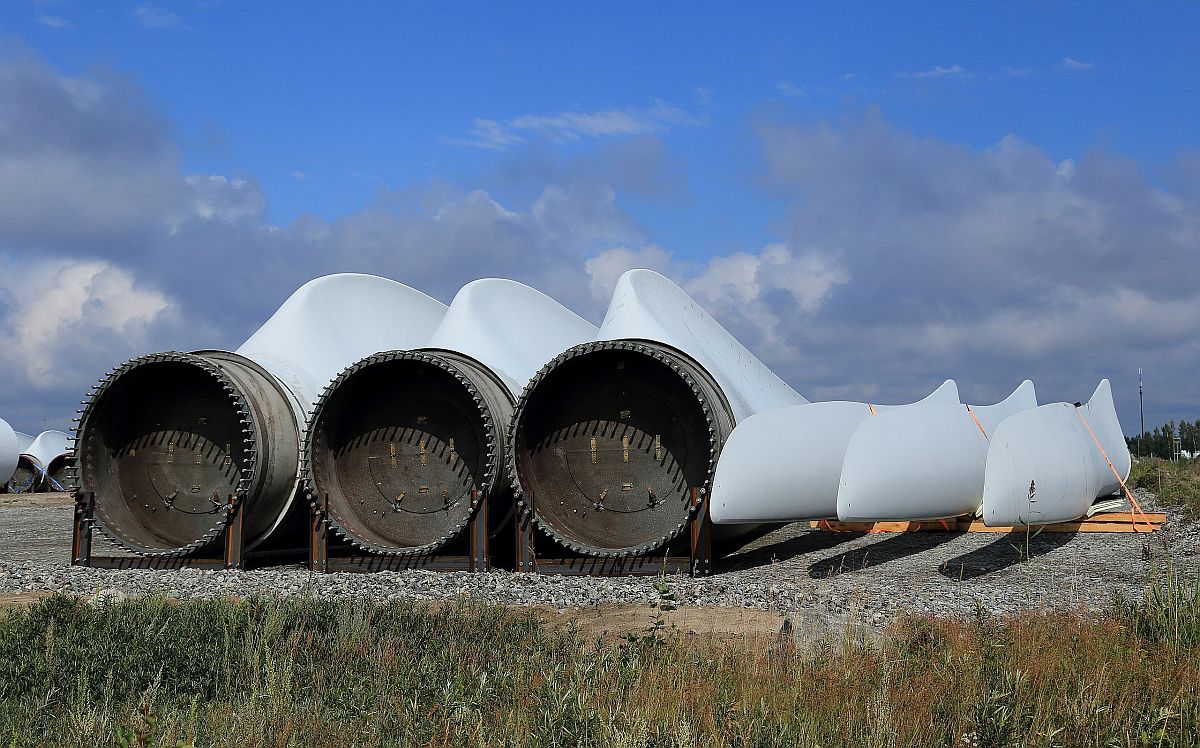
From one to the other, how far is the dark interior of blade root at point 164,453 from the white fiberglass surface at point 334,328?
75cm

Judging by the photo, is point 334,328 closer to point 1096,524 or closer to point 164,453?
point 164,453

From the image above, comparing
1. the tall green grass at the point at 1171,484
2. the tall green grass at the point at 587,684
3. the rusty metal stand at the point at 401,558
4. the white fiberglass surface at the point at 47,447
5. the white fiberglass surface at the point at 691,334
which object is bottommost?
the tall green grass at the point at 587,684

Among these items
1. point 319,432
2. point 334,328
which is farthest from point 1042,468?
point 334,328

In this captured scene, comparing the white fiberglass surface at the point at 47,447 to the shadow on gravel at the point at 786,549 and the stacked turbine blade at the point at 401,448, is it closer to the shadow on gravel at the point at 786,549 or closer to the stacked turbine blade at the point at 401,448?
the stacked turbine blade at the point at 401,448

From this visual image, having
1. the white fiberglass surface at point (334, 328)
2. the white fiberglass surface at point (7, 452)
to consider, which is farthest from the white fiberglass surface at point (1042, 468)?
the white fiberglass surface at point (7, 452)

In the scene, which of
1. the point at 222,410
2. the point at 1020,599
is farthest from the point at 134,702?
the point at 222,410

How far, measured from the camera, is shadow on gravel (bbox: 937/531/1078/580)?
30.4 ft

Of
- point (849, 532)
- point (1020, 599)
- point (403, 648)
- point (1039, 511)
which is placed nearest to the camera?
point (403, 648)

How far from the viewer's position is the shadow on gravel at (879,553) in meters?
9.78

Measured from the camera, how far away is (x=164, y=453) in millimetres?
11055

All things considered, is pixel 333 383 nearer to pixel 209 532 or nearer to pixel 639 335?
pixel 209 532

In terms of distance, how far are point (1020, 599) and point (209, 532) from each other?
24.3 feet

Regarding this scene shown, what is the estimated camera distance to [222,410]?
1096cm

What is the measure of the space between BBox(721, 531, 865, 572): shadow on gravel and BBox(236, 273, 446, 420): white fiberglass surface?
472 centimetres
